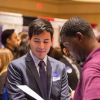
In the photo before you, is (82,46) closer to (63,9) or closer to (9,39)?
(9,39)

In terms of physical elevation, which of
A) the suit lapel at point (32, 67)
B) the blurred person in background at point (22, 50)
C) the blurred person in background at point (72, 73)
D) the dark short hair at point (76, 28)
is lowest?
the blurred person in background at point (72, 73)

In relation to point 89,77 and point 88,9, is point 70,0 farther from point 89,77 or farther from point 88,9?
point 89,77

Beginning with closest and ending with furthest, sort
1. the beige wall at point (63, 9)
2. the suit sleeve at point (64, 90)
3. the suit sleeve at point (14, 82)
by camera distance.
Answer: the suit sleeve at point (14, 82) → the suit sleeve at point (64, 90) → the beige wall at point (63, 9)

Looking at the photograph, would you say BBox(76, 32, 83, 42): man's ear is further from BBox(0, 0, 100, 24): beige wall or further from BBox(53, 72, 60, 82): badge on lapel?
BBox(0, 0, 100, 24): beige wall

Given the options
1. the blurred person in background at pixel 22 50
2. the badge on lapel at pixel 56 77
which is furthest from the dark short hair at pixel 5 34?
the badge on lapel at pixel 56 77

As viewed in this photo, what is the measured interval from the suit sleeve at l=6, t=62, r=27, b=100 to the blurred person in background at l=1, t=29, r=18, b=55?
2.28 meters

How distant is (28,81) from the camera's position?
2.08 meters

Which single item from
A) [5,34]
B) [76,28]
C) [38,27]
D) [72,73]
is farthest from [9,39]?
[76,28]

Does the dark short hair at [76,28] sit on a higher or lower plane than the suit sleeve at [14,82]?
higher

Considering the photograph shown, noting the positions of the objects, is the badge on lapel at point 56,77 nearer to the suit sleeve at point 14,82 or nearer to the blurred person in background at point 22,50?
the suit sleeve at point 14,82

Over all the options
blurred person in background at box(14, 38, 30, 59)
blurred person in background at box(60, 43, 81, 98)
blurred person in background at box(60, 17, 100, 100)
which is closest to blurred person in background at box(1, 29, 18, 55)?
blurred person in background at box(14, 38, 30, 59)

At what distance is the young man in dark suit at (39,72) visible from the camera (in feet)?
6.80

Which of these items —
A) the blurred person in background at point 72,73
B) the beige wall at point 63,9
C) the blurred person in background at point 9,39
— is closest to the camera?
the blurred person in background at point 72,73

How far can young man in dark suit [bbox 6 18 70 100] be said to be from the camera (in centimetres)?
207
